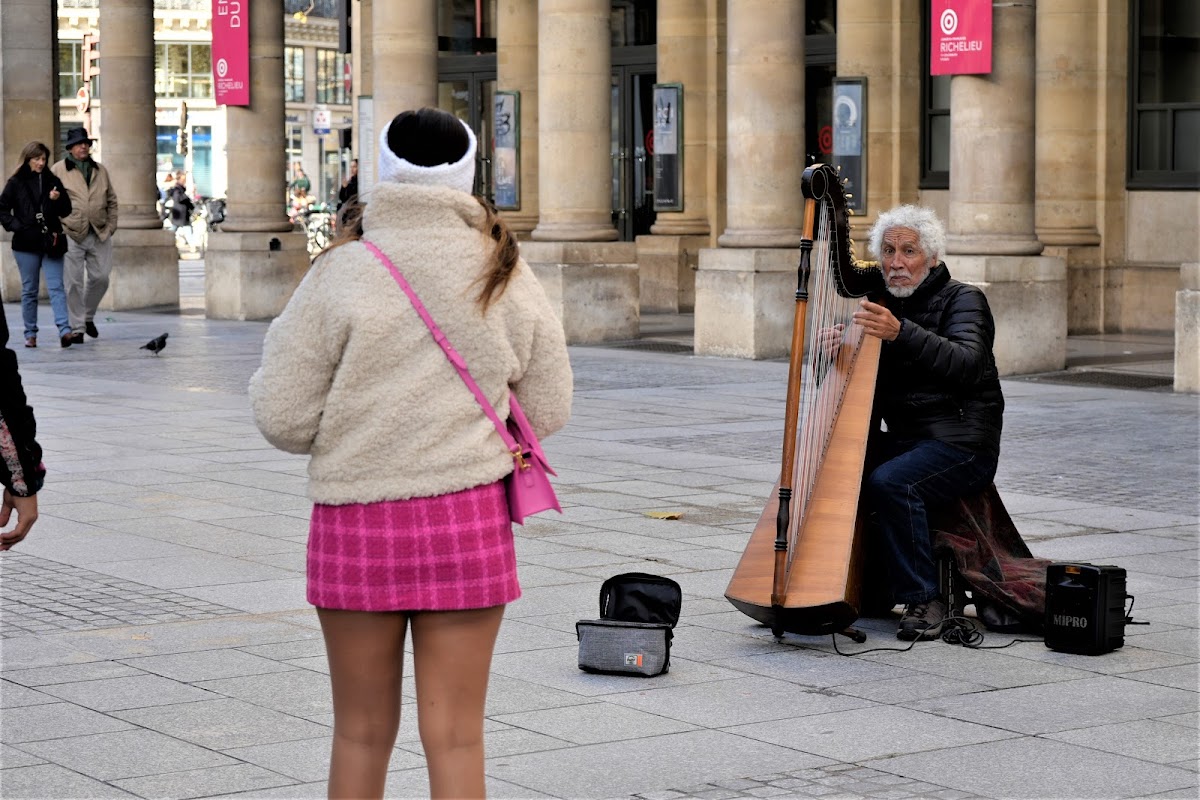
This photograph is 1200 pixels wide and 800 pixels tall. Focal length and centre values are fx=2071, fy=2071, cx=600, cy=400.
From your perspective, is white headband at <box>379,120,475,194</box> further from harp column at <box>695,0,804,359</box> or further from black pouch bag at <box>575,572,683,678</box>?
harp column at <box>695,0,804,359</box>

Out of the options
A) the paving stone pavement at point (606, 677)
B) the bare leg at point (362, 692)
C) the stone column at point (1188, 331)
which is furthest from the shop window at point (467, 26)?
the bare leg at point (362, 692)

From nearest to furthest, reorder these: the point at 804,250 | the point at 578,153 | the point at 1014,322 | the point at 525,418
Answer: the point at 525,418 → the point at 804,250 → the point at 1014,322 → the point at 578,153

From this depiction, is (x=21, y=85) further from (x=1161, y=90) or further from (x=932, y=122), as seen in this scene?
(x=1161, y=90)

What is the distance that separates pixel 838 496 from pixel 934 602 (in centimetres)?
50

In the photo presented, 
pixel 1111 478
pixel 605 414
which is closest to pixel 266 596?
pixel 1111 478

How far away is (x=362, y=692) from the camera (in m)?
4.04

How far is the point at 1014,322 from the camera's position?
16906mm

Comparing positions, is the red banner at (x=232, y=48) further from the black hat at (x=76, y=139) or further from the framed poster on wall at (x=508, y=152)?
the black hat at (x=76, y=139)

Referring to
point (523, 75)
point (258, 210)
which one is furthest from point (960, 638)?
point (523, 75)

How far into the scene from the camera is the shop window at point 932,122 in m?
22.2

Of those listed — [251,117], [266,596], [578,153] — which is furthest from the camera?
[251,117]

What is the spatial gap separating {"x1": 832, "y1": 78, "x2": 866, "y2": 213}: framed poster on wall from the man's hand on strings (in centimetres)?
1411

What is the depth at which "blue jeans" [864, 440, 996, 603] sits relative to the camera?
719 cm

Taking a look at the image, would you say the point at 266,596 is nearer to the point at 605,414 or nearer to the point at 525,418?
the point at 525,418
